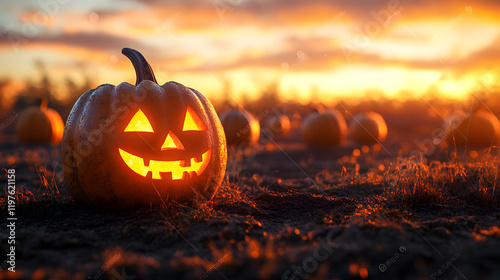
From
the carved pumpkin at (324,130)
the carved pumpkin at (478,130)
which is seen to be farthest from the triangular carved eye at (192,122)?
the carved pumpkin at (478,130)

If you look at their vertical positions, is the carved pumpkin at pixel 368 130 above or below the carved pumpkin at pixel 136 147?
below

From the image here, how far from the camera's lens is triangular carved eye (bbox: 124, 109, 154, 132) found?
10.9 feet

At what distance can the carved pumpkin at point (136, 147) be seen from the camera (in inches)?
127

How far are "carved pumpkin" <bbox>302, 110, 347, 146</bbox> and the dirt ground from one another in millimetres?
5735

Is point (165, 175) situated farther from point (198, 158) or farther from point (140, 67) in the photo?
point (140, 67)

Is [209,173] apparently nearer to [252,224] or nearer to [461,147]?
[252,224]

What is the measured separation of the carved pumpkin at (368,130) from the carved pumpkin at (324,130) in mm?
1223

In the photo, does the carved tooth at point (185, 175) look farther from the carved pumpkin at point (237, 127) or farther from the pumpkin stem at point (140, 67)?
the carved pumpkin at point (237, 127)

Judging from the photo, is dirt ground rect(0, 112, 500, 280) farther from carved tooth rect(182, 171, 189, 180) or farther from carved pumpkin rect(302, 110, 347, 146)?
carved pumpkin rect(302, 110, 347, 146)

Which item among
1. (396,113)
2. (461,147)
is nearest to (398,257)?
(461,147)

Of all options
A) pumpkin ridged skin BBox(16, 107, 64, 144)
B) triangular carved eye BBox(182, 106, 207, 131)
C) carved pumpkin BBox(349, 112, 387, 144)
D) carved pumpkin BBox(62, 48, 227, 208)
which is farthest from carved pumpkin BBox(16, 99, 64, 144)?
carved pumpkin BBox(349, 112, 387, 144)

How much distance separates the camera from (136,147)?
3.22 m

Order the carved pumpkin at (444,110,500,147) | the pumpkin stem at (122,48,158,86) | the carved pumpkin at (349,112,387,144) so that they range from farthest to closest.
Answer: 1. the carved pumpkin at (349,112,387,144)
2. the carved pumpkin at (444,110,500,147)
3. the pumpkin stem at (122,48,158,86)

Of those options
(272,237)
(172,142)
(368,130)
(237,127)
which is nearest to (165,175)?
(172,142)
